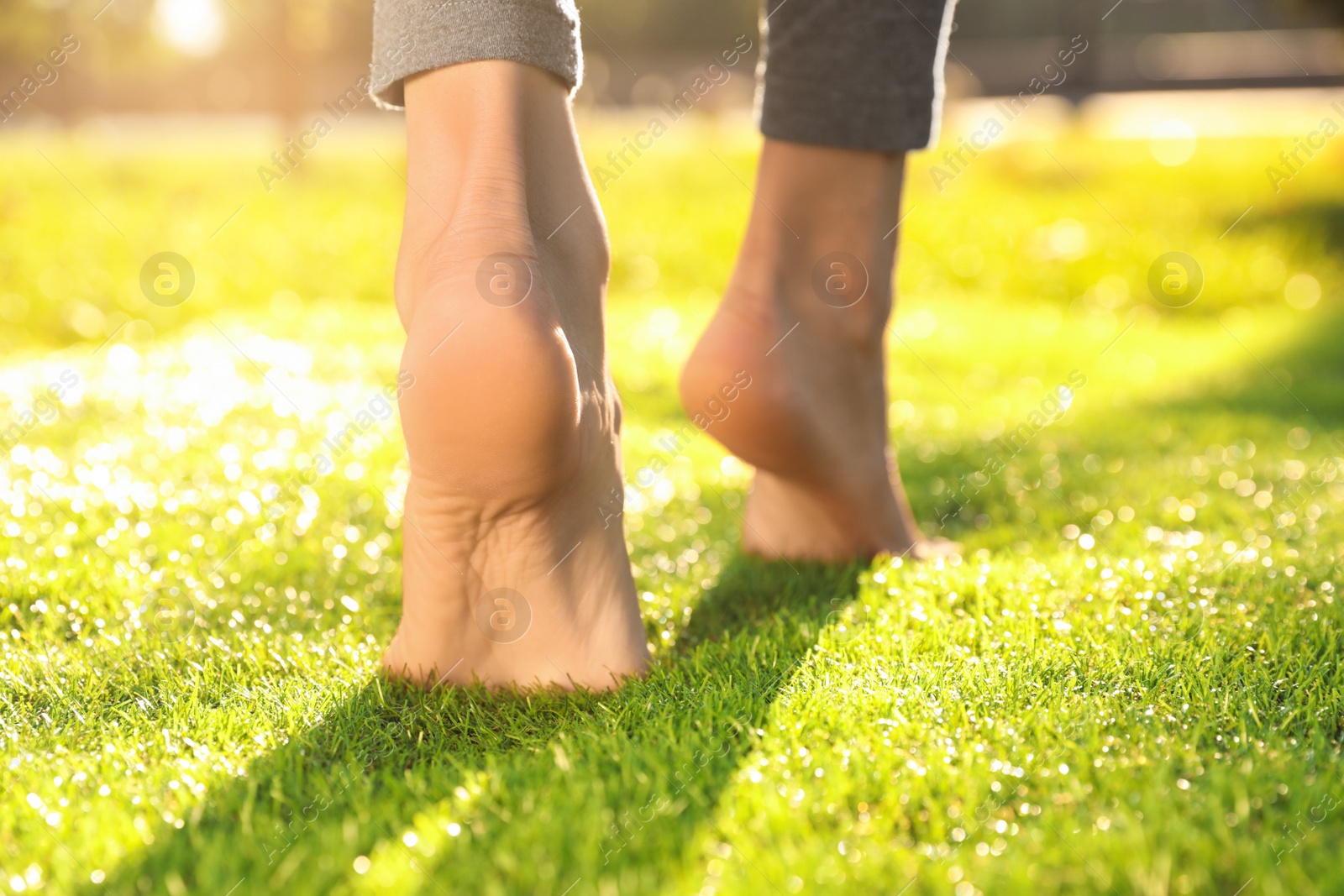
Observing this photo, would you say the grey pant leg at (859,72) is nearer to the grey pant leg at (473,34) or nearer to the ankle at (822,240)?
the ankle at (822,240)

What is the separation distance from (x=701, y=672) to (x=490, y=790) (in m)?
0.39

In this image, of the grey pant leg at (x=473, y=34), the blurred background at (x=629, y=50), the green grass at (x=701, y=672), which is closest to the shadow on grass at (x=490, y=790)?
the green grass at (x=701, y=672)

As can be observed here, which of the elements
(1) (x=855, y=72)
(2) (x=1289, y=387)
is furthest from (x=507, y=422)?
(2) (x=1289, y=387)

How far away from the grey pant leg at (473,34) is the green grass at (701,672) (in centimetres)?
84

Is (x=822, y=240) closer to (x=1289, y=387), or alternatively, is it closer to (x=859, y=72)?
(x=859, y=72)

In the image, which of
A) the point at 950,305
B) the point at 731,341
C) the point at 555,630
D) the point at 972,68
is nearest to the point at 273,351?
the point at 731,341

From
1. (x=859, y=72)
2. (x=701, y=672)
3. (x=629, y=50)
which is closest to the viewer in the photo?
(x=701, y=672)

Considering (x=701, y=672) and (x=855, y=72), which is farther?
(x=855, y=72)

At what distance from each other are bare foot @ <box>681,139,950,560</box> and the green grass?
17 centimetres

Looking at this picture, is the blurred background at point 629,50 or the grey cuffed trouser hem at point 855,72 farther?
the blurred background at point 629,50

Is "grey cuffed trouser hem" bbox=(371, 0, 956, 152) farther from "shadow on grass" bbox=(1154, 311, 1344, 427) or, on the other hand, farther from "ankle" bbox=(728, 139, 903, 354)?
"shadow on grass" bbox=(1154, 311, 1344, 427)

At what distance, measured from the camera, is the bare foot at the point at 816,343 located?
6.33 ft

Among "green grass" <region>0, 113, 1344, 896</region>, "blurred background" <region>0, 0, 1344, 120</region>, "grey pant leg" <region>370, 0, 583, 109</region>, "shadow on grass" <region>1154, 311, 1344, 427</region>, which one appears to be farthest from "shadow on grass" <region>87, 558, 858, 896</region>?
"blurred background" <region>0, 0, 1344, 120</region>

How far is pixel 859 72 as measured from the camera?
1918mm
